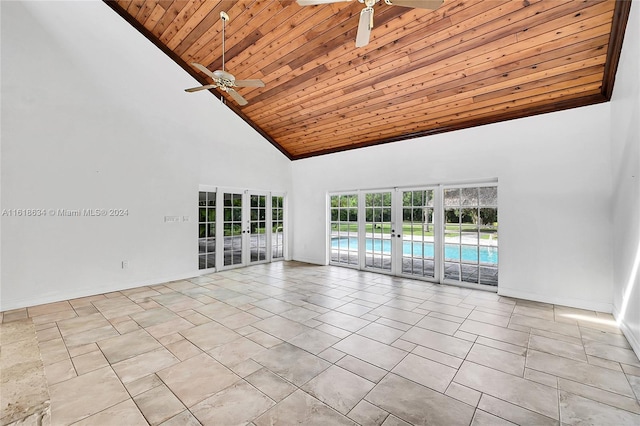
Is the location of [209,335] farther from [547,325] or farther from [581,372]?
[547,325]

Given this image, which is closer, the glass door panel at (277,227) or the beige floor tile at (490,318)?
the beige floor tile at (490,318)

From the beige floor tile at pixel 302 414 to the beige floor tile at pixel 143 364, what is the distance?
116 cm

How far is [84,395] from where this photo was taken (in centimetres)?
202

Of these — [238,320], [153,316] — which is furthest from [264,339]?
[153,316]

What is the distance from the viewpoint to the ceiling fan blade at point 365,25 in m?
2.39

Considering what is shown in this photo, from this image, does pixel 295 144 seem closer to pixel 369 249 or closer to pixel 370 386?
pixel 369 249

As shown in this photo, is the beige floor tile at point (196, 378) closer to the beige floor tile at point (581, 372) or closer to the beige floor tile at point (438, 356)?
the beige floor tile at point (438, 356)

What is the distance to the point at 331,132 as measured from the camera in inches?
235

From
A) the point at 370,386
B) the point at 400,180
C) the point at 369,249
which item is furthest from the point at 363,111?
the point at 370,386

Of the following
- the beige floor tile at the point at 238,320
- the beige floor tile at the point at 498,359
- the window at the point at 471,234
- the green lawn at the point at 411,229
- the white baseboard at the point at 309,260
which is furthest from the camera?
the white baseboard at the point at 309,260

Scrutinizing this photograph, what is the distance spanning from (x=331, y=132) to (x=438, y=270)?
350 cm

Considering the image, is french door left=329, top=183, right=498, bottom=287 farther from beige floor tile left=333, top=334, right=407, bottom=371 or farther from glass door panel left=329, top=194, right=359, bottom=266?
beige floor tile left=333, top=334, right=407, bottom=371

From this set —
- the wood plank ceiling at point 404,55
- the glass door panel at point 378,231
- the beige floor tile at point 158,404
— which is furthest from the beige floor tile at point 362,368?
the wood plank ceiling at point 404,55

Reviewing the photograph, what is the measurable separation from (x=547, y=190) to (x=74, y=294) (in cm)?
721
